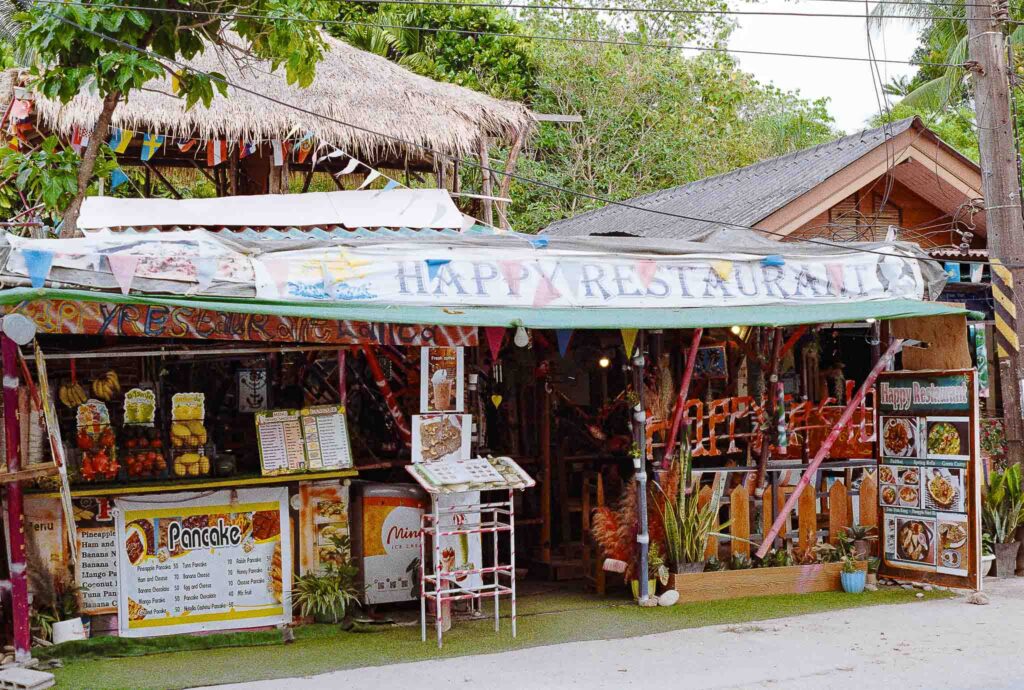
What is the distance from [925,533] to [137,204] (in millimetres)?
8076

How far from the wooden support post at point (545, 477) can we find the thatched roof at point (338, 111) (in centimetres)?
307

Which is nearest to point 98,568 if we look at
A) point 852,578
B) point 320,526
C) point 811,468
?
point 320,526

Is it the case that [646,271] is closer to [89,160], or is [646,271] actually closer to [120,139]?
[89,160]

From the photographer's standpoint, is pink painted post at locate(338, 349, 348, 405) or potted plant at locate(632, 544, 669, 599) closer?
pink painted post at locate(338, 349, 348, 405)

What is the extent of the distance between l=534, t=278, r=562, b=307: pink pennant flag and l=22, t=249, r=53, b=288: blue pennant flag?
373cm

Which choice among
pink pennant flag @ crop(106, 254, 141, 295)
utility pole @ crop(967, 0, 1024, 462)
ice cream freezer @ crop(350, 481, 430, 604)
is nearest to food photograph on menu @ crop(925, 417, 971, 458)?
utility pole @ crop(967, 0, 1024, 462)

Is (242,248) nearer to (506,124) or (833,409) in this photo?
(506,124)

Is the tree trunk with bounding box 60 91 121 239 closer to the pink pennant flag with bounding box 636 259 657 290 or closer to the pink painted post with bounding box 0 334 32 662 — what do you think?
the pink painted post with bounding box 0 334 32 662

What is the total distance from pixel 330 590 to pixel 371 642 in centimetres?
62

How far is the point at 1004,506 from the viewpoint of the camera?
11.0 m

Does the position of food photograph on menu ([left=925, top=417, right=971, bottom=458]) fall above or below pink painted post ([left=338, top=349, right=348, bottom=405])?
below

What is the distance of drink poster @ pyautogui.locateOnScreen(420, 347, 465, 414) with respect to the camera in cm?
923

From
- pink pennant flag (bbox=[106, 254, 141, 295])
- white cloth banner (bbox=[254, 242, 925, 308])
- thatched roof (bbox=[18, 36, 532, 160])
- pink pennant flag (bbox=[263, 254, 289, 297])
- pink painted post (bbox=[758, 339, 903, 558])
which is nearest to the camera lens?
pink pennant flag (bbox=[106, 254, 141, 295])

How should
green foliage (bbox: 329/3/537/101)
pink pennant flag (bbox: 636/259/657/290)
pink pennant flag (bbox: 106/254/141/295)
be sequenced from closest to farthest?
1. pink pennant flag (bbox: 106/254/141/295)
2. pink pennant flag (bbox: 636/259/657/290)
3. green foliage (bbox: 329/3/537/101)
